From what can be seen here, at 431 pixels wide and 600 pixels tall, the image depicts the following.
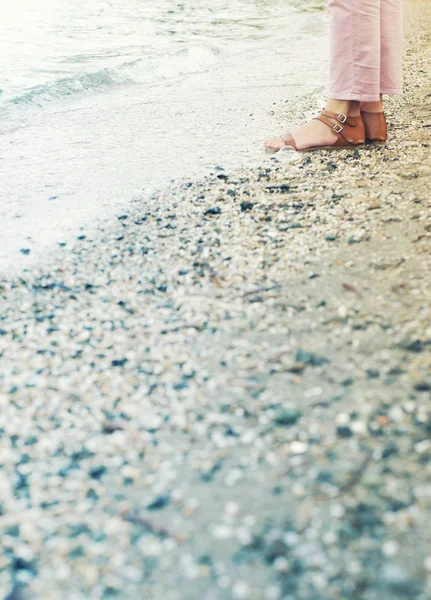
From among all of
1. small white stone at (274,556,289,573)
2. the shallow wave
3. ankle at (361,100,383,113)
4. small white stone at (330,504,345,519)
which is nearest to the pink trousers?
ankle at (361,100,383,113)

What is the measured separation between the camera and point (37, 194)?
10.2 ft

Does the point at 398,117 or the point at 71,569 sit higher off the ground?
the point at 398,117

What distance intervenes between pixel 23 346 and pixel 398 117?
3.16m

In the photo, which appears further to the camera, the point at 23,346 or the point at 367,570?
the point at 23,346

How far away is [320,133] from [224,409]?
7.79 feet

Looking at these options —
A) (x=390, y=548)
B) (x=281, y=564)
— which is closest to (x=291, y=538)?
(x=281, y=564)

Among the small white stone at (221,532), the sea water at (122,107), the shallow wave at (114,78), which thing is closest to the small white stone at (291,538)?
the small white stone at (221,532)

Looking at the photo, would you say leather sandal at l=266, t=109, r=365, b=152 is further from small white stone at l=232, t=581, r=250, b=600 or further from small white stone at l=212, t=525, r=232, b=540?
small white stone at l=232, t=581, r=250, b=600

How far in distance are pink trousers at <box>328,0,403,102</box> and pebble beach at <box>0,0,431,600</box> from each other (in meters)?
0.89

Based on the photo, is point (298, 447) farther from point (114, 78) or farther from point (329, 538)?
point (114, 78)

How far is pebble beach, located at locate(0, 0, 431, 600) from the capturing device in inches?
42.9

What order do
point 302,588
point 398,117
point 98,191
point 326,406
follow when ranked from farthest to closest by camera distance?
point 398,117, point 98,191, point 326,406, point 302,588

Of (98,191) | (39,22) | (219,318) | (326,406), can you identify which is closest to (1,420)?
Answer: (219,318)

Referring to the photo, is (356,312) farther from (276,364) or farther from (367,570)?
(367,570)
